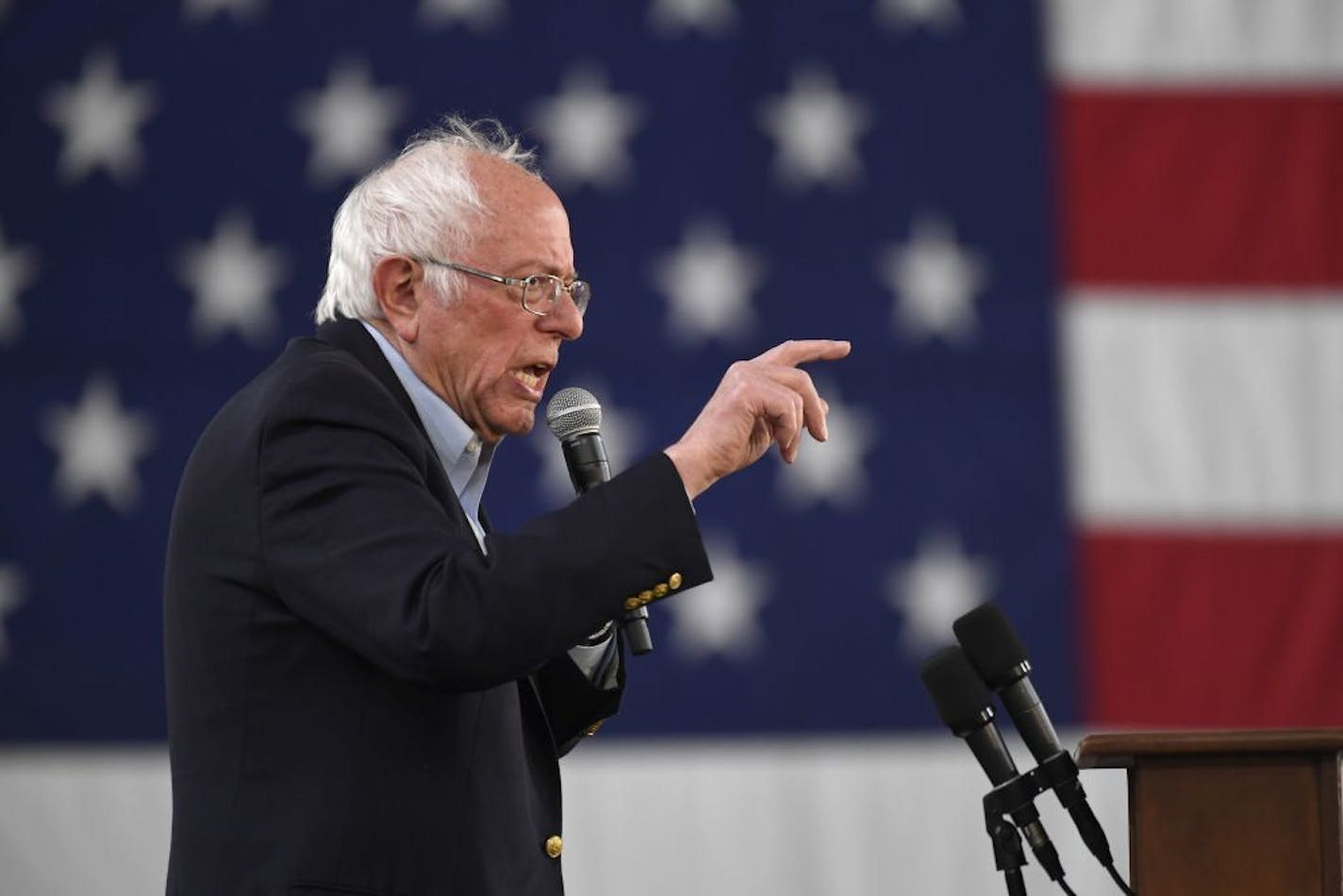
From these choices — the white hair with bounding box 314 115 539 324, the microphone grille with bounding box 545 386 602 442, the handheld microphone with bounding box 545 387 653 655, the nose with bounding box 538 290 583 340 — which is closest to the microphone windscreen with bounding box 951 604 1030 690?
the handheld microphone with bounding box 545 387 653 655

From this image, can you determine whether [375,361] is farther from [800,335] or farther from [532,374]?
[800,335]

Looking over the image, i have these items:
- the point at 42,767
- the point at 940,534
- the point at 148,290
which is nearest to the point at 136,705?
the point at 42,767

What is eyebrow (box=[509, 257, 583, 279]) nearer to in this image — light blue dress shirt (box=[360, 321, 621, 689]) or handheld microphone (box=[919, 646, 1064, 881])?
light blue dress shirt (box=[360, 321, 621, 689])

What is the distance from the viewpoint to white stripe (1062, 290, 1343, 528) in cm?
373

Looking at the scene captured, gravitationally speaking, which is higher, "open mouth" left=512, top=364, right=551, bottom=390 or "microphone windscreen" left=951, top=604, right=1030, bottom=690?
"open mouth" left=512, top=364, right=551, bottom=390

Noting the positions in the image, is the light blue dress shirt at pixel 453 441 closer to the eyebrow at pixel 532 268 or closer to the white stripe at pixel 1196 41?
the eyebrow at pixel 532 268

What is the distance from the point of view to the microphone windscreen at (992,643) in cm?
169

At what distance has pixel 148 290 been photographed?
3.79 m

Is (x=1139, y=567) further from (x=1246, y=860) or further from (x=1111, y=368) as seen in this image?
(x=1246, y=860)

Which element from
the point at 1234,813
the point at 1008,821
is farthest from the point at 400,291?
the point at 1234,813

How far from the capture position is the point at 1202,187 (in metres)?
3.83

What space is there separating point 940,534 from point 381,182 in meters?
2.03

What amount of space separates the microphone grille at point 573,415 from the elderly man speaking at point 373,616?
0.45ft

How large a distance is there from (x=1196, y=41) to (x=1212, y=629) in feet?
4.53
